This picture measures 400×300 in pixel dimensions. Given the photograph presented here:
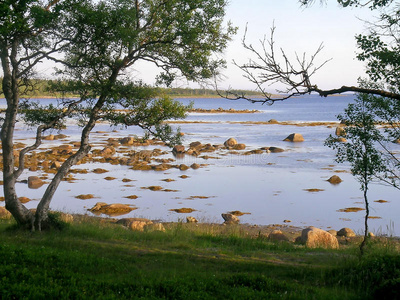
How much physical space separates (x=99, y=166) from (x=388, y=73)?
3191cm

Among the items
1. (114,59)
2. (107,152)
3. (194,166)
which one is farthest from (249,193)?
(107,152)

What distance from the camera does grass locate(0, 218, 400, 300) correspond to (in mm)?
8000

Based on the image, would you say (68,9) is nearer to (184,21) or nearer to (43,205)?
(184,21)

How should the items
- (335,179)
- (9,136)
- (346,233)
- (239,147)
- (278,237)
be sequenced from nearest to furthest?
(9,136) → (278,237) → (346,233) → (335,179) → (239,147)

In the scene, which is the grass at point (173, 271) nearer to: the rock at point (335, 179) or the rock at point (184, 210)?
the rock at point (184, 210)

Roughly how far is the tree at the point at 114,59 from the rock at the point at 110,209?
29.2ft

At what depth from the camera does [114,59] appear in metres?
15.2

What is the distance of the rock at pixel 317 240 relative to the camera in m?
16.6

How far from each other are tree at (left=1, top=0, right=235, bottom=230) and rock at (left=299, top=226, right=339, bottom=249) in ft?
19.5

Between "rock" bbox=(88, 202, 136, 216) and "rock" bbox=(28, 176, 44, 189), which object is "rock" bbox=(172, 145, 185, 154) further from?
"rock" bbox=(88, 202, 136, 216)

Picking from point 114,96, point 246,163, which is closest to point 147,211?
point 114,96

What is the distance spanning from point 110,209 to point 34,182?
368 inches

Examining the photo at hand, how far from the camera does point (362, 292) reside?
28.8 feet

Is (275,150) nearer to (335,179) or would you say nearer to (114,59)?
(335,179)
